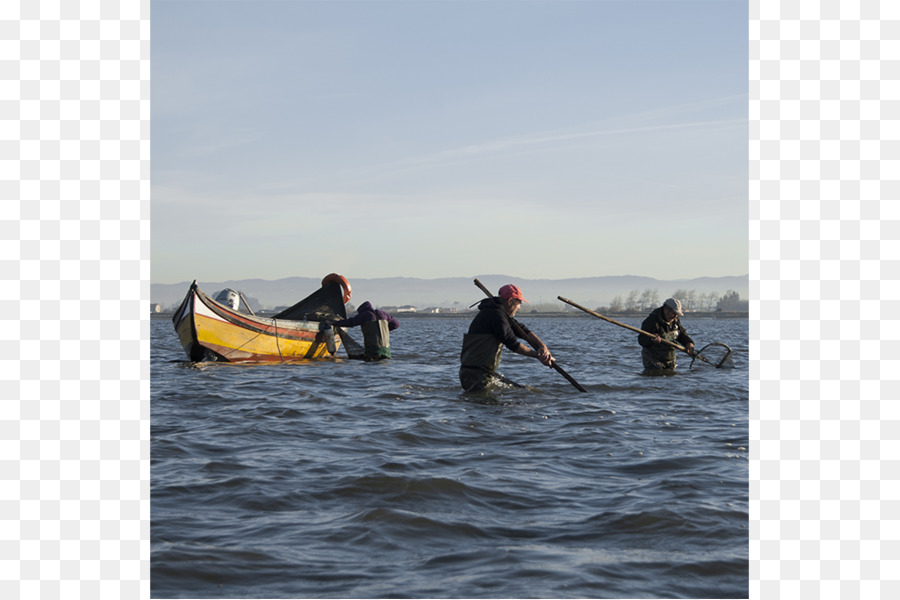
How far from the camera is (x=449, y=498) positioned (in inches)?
272

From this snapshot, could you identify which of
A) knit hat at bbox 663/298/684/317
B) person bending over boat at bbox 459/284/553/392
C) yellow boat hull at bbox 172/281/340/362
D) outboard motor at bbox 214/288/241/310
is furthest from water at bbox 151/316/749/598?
outboard motor at bbox 214/288/241/310

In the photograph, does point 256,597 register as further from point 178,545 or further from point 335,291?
point 335,291

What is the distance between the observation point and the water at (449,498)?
505 centimetres

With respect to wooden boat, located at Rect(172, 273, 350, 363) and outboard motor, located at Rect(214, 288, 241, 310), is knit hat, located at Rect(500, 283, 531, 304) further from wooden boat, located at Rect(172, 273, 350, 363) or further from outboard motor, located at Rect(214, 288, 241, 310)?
outboard motor, located at Rect(214, 288, 241, 310)

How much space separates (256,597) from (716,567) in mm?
3096

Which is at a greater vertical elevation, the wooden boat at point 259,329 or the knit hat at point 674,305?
the knit hat at point 674,305

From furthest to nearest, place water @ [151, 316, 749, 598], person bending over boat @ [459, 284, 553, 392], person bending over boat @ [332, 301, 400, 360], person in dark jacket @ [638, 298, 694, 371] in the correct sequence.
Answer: person bending over boat @ [332, 301, 400, 360] → person in dark jacket @ [638, 298, 694, 371] → person bending over boat @ [459, 284, 553, 392] → water @ [151, 316, 749, 598]

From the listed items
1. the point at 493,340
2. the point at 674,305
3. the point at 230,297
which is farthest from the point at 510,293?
the point at 230,297

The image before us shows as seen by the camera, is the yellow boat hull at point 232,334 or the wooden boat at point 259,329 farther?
the wooden boat at point 259,329

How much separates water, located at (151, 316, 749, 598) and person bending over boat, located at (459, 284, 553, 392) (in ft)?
1.55

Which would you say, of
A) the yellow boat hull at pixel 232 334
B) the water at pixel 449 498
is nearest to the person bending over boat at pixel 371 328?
the yellow boat hull at pixel 232 334

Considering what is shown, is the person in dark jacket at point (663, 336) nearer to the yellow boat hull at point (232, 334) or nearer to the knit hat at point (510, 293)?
the knit hat at point (510, 293)

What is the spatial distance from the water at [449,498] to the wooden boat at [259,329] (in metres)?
6.00

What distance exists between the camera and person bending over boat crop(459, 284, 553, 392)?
12508 millimetres
